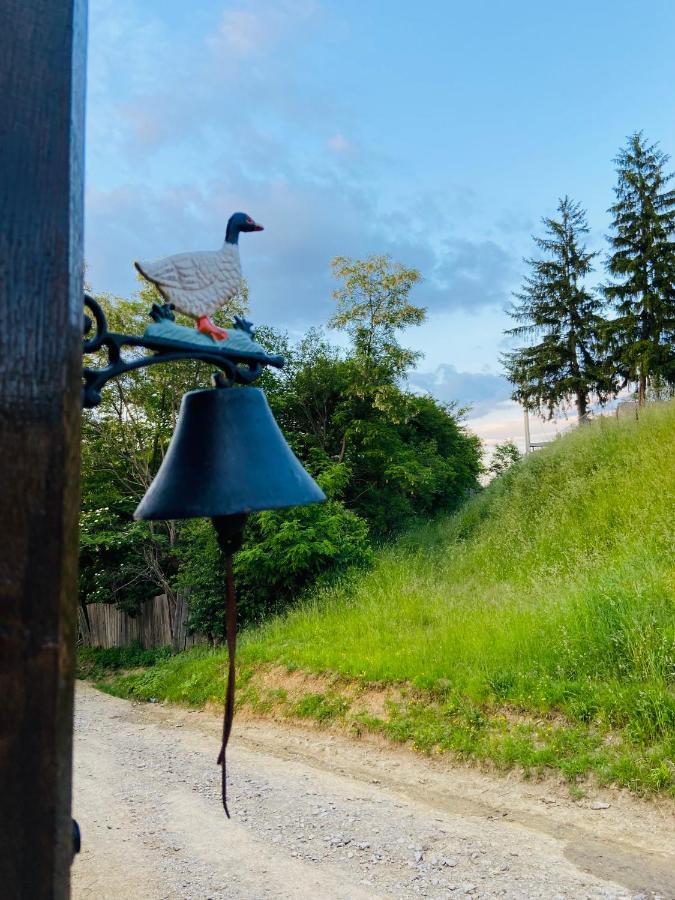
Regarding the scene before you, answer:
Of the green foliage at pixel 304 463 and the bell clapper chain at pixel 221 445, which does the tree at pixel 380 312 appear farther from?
the bell clapper chain at pixel 221 445

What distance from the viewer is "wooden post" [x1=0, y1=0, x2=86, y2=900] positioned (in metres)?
0.81

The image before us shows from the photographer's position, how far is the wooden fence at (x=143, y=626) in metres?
10.7

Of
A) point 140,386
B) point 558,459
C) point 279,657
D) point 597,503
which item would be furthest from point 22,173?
point 558,459

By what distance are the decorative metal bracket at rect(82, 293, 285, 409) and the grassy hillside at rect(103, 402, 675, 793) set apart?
174 inches

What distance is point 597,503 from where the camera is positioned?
9.45m

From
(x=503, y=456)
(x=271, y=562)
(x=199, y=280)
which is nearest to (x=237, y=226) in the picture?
(x=199, y=280)

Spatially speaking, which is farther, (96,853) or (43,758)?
(96,853)

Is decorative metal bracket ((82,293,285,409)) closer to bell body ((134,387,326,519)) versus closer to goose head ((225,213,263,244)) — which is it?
bell body ((134,387,326,519))

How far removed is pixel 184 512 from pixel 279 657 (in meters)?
6.45

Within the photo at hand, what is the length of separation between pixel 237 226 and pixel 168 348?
1.83 feet

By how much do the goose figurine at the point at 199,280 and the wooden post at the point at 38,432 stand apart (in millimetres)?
505

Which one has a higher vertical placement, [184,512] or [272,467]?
[272,467]

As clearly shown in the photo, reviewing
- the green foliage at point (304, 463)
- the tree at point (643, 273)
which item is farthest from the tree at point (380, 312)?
the tree at point (643, 273)

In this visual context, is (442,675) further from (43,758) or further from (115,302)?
(115,302)
